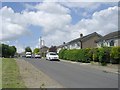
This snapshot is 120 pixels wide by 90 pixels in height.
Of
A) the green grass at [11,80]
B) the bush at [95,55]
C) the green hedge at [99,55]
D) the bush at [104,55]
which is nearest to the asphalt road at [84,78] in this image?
the green grass at [11,80]

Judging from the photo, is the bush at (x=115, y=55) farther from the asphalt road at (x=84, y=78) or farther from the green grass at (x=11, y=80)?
the green grass at (x=11, y=80)

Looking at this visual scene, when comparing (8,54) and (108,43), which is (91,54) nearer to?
(108,43)

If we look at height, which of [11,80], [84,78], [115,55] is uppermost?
[115,55]

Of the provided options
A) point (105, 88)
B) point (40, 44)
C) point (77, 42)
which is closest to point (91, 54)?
point (105, 88)

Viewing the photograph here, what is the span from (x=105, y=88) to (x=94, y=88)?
58cm

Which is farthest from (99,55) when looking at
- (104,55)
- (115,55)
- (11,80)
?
(11,80)

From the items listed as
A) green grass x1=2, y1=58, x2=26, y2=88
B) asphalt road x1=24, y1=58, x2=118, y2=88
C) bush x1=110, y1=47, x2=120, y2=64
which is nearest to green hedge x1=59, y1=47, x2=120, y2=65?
bush x1=110, y1=47, x2=120, y2=64

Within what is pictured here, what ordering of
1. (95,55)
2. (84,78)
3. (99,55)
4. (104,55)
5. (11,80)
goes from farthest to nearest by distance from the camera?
(95,55)
(99,55)
(104,55)
(84,78)
(11,80)

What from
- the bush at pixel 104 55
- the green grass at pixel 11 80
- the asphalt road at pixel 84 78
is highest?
the bush at pixel 104 55

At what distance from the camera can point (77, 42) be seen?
87375 millimetres

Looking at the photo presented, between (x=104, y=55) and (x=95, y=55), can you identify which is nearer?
(x=104, y=55)

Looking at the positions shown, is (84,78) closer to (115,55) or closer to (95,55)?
(115,55)

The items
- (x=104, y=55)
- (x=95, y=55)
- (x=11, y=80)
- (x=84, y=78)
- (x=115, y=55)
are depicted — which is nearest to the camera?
(x=11, y=80)

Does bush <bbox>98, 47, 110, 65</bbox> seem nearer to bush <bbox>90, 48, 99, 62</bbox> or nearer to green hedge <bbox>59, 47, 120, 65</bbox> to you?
green hedge <bbox>59, 47, 120, 65</bbox>
